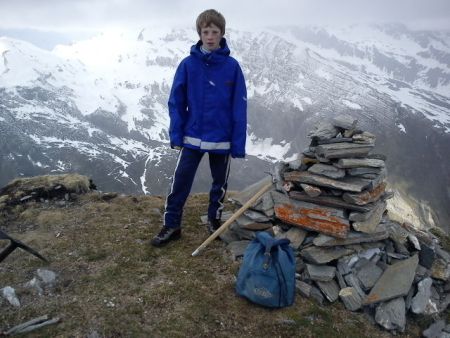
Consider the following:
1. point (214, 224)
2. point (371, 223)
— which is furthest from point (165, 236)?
point (371, 223)

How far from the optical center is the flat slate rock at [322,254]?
27.0 ft

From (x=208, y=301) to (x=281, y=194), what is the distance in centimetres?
326

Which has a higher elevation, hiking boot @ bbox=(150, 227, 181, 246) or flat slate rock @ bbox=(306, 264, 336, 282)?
flat slate rock @ bbox=(306, 264, 336, 282)

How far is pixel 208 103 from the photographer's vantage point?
323 inches

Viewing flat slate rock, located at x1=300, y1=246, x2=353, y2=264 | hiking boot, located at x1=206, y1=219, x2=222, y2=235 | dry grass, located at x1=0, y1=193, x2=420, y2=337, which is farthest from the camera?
hiking boot, located at x1=206, y1=219, x2=222, y2=235

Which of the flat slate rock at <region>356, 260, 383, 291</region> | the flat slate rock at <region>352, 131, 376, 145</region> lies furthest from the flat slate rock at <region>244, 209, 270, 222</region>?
the flat slate rock at <region>352, 131, 376, 145</region>

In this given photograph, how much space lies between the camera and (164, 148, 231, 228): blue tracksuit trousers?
855 centimetres

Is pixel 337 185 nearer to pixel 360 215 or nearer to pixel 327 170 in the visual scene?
pixel 327 170

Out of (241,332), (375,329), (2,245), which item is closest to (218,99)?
(241,332)

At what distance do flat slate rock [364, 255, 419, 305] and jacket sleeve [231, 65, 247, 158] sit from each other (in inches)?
149

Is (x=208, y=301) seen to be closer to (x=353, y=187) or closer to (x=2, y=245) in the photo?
(x=353, y=187)

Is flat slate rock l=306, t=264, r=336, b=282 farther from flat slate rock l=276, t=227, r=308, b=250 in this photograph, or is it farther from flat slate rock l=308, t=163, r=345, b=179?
flat slate rock l=308, t=163, r=345, b=179

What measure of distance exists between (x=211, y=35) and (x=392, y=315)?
6256 millimetres

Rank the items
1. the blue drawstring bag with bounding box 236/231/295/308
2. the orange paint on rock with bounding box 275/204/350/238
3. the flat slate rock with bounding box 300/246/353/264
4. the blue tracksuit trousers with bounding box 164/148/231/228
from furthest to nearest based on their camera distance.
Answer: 1. the blue tracksuit trousers with bounding box 164/148/231/228
2. the orange paint on rock with bounding box 275/204/350/238
3. the flat slate rock with bounding box 300/246/353/264
4. the blue drawstring bag with bounding box 236/231/295/308
